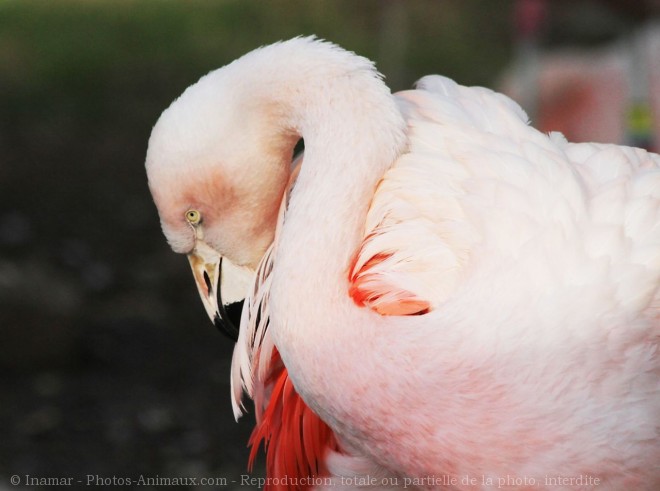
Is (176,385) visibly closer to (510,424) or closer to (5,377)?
(5,377)

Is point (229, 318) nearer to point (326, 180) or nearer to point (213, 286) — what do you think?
point (213, 286)

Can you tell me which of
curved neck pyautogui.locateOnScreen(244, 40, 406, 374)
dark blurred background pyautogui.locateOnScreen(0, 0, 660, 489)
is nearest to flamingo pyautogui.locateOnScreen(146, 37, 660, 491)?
curved neck pyautogui.locateOnScreen(244, 40, 406, 374)

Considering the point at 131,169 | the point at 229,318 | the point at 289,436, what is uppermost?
the point at 229,318

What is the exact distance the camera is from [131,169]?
23.4 feet

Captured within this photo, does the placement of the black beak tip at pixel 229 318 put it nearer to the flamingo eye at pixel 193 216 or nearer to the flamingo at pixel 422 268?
the flamingo at pixel 422 268

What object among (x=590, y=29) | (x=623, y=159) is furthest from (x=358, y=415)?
(x=590, y=29)

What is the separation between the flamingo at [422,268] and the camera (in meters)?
2.10

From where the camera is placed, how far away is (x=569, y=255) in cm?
217

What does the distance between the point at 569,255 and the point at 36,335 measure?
3560mm

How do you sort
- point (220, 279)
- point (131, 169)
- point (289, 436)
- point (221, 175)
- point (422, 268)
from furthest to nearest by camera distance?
point (131, 169) → point (289, 436) → point (220, 279) → point (221, 175) → point (422, 268)

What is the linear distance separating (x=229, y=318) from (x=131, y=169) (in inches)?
184

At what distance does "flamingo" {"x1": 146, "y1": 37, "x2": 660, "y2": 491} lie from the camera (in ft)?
6.88

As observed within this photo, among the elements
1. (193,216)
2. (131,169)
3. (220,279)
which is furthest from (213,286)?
(131,169)

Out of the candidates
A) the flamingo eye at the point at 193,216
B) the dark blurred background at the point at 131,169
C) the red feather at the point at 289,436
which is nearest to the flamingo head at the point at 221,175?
the flamingo eye at the point at 193,216
